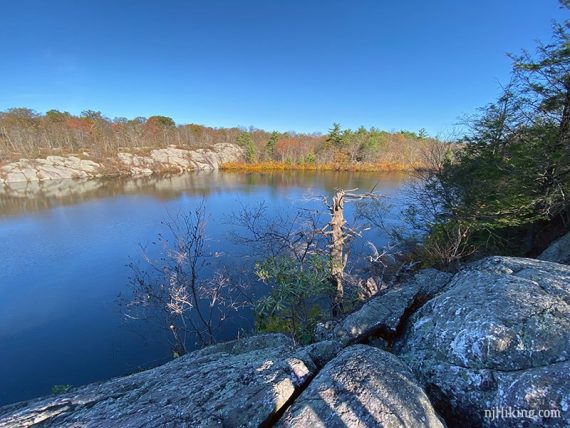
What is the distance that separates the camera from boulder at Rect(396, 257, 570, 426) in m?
2.12

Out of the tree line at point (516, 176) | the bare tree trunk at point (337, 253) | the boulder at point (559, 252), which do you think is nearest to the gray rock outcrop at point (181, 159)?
the bare tree trunk at point (337, 253)

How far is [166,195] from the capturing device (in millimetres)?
28828

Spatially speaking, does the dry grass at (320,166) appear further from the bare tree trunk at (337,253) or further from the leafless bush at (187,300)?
the leafless bush at (187,300)

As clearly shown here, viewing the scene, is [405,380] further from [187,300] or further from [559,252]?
[187,300]

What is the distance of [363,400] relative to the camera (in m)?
2.11

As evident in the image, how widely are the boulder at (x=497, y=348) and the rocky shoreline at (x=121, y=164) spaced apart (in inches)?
2196

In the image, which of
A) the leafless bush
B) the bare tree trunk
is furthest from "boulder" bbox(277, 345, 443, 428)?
the leafless bush

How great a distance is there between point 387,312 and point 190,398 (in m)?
2.66

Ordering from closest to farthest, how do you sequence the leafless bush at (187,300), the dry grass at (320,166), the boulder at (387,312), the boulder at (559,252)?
1. the boulder at (387,312)
2. the boulder at (559,252)
3. the leafless bush at (187,300)
4. the dry grass at (320,166)

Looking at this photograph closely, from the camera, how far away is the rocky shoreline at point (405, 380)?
2084mm

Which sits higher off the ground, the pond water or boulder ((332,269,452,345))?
boulder ((332,269,452,345))

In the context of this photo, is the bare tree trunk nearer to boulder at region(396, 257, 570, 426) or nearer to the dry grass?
boulder at region(396, 257, 570, 426)

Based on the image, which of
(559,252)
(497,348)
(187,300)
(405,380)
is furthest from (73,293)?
(559,252)

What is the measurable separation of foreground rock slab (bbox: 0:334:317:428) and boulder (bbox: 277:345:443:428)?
240 millimetres
